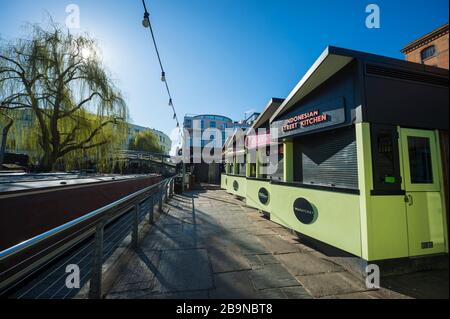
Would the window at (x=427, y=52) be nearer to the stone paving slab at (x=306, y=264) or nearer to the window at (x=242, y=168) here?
the window at (x=242, y=168)

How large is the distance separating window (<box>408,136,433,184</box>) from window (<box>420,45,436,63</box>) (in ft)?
70.8

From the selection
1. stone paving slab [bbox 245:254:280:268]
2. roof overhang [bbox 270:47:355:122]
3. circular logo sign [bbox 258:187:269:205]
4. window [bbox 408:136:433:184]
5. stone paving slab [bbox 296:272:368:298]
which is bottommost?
stone paving slab [bbox 296:272:368:298]

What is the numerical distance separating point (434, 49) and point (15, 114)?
28.4m

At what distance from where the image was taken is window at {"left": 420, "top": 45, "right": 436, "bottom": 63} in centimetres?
1664

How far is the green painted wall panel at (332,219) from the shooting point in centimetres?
300

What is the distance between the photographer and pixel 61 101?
→ 854cm

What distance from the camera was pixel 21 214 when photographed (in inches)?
125

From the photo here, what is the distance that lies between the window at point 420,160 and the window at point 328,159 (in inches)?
30.7

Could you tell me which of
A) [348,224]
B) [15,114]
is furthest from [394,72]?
[15,114]

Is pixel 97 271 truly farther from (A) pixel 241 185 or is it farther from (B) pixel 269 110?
(A) pixel 241 185

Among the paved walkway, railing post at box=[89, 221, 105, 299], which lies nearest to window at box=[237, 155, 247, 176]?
the paved walkway

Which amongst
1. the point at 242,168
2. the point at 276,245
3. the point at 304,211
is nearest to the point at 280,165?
the point at 304,211

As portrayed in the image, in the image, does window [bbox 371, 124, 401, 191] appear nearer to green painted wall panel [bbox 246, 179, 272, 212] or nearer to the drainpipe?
the drainpipe

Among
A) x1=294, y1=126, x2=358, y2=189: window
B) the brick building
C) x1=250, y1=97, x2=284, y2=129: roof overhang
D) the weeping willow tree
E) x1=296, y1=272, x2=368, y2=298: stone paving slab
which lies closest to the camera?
x1=296, y1=272, x2=368, y2=298: stone paving slab
